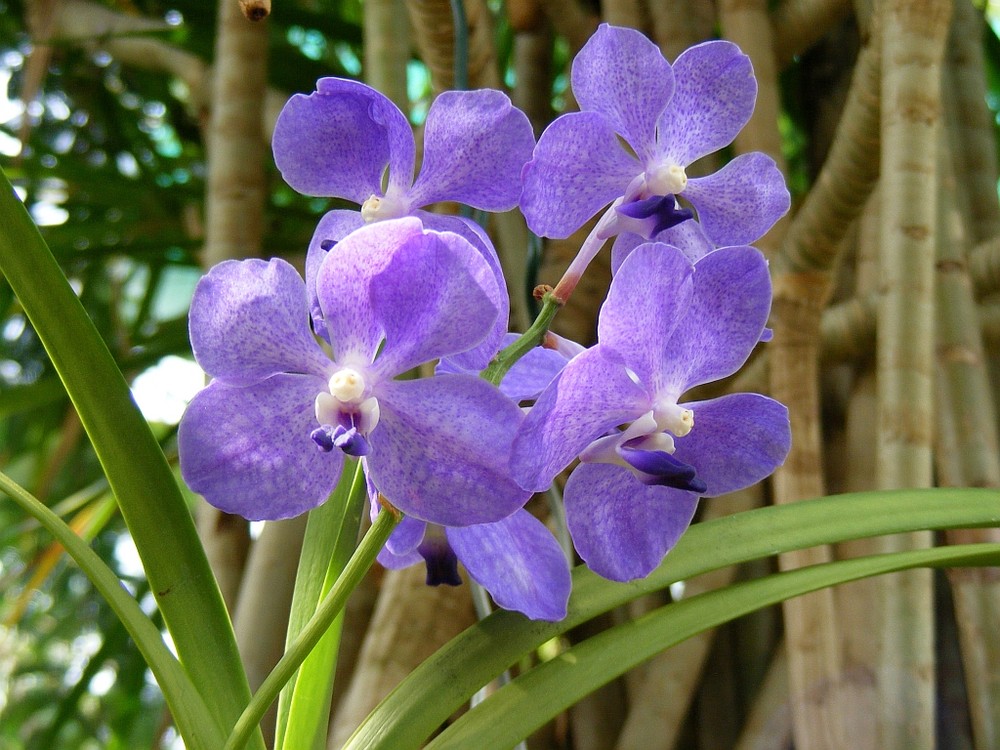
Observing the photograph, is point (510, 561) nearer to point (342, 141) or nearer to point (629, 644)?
point (629, 644)

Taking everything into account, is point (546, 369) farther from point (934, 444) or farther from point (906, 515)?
point (934, 444)

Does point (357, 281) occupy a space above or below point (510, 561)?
above

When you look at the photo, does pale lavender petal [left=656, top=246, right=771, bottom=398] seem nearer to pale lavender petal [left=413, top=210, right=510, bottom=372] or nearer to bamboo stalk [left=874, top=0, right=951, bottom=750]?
pale lavender petal [left=413, top=210, right=510, bottom=372]

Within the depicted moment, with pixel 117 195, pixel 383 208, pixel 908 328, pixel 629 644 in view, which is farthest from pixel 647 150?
pixel 117 195

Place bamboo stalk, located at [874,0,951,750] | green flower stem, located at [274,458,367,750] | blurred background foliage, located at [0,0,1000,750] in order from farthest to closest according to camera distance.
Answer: blurred background foliage, located at [0,0,1000,750], bamboo stalk, located at [874,0,951,750], green flower stem, located at [274,458,367,750]

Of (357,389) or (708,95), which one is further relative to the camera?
(708,95)

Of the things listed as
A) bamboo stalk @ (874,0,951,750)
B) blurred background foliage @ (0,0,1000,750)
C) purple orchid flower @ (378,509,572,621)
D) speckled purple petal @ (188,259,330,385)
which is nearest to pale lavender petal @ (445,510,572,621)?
purple orchid flower @ (378,509,572,621)

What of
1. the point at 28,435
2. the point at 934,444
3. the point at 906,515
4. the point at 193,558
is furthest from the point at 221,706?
the point at 28,435

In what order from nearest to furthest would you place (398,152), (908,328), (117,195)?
(398,152), (908,328), (117,195)
